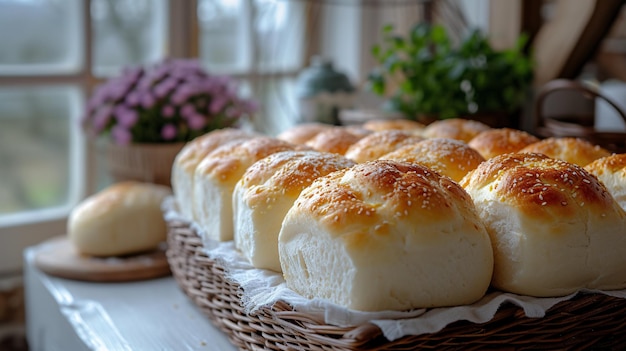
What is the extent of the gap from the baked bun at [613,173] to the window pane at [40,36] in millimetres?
1603

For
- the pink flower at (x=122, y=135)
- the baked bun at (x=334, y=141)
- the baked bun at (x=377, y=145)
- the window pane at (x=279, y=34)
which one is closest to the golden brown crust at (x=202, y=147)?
the baked bun at (x=334, y=141)

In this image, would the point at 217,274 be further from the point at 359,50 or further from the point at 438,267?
the point at 359,50

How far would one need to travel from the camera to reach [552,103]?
6.79 feet

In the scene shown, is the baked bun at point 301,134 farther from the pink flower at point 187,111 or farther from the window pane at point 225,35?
the window pane at point 225,35

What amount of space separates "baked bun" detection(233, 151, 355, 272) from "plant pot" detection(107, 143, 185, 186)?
798mm

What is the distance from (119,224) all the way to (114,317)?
27 cm

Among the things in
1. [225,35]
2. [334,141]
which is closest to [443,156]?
[334,141]

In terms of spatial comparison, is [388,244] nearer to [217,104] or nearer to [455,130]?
[455,130]

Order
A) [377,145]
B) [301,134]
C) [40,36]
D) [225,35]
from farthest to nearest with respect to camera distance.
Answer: [225,35], [40,36], [301,134], [377,145]

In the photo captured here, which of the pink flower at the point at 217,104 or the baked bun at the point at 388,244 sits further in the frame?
the pink flower at the point at 217,104

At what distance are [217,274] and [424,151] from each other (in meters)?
0.36

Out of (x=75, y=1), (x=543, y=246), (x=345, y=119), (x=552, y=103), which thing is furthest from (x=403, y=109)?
(x=543, y=246)

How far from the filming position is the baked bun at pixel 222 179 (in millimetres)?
1048

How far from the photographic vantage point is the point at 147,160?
1717mm
